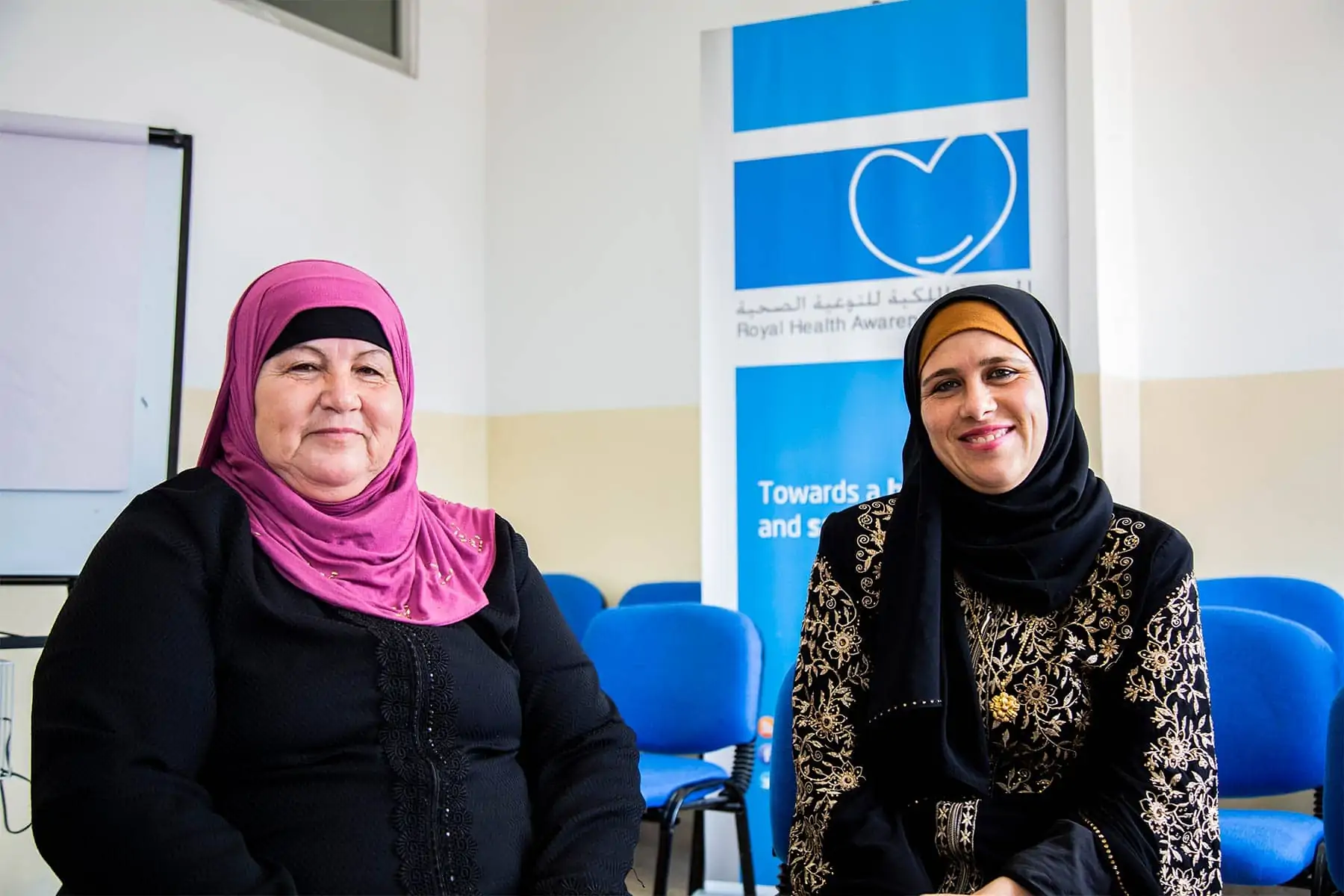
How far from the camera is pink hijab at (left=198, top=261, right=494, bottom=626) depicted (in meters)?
1.51

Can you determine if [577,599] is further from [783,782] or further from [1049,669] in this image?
[1049,669]

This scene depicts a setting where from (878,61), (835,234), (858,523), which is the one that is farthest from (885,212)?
(858,523)

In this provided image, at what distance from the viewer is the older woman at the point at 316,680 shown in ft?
4.20

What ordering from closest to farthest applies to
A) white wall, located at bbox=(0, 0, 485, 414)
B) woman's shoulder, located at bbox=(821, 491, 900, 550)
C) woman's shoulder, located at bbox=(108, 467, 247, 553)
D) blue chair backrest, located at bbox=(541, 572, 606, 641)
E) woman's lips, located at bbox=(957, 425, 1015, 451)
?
woman's shoulder, located at bbox=(108, 467, 247, 553), woman's lips, located at bbox=(957, 425, 1015, 451), woman's shoulder, located at bbox=(821, 491, 900, 550), white wall, located at bbox=(0, 0, 485, 414), blue chair backrest, located at bbox=(541, 572, 606, 641)

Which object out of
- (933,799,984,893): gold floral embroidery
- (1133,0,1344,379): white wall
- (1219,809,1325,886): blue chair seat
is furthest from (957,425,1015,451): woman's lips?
(1133,0,1344,379): white wall

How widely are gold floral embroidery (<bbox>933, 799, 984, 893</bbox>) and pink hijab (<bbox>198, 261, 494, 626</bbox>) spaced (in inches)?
26.0

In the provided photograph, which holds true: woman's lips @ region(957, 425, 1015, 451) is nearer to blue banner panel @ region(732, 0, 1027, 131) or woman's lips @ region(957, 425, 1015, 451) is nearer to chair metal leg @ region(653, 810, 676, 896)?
chair metal leg @ region(653, 810, 676, 896)

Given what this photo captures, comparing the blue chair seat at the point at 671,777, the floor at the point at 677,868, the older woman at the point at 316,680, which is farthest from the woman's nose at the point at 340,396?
the floor at the point at 677,868

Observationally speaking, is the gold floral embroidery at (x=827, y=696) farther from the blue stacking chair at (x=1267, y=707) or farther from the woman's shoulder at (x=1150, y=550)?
the blue stacking chair at (x=1267, y=707)

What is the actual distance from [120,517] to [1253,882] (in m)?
1.97

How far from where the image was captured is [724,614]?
2.97 m

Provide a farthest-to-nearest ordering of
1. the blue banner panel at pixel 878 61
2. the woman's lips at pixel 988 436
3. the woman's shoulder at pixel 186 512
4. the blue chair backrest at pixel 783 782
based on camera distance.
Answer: the blue banner panel at pixel 878 61 < the blue chair backrest at pixel 783 782 < the woman's lips at pixel 988 436 < the woman's shoulder at pixel 186 512

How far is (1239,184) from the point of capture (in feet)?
12.5

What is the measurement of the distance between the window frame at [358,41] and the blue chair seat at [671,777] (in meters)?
2.74
